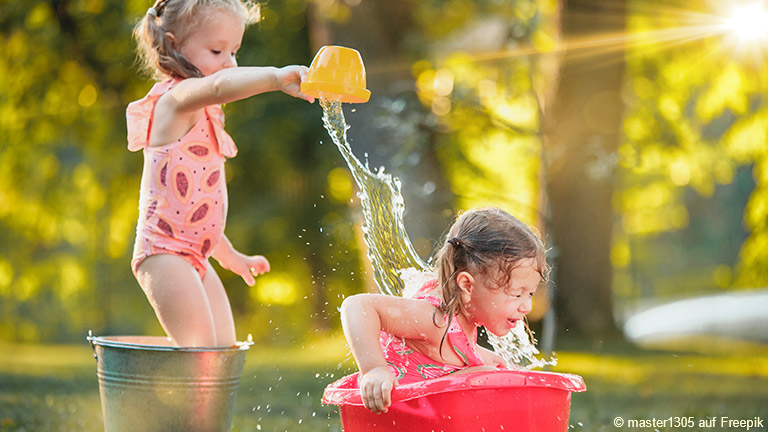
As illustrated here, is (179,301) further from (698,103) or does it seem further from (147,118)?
(698,103)

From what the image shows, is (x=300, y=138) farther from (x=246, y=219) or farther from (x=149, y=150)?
(x=149, y=150)

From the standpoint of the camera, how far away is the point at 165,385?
2.42 meters

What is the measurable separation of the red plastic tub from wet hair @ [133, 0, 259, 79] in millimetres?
1317

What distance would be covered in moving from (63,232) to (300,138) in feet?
15.4

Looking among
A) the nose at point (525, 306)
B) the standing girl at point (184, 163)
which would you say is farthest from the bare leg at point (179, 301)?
the nose at point (525, 306)

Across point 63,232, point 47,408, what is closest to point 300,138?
point 63,232

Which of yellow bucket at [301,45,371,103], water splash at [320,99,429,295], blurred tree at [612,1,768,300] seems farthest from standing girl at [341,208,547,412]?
blurred tree at [612,1,768,300]

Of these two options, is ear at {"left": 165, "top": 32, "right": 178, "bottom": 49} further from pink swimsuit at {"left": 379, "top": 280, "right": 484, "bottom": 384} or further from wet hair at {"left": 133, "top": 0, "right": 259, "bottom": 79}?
pink swimsuit at {"left": 379, "top": 280, "right": 484, "bottom": 384}

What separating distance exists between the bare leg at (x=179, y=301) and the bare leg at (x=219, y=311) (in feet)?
0.56

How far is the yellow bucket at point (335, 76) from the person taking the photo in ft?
7.37

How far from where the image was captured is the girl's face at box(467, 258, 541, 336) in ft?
7.02

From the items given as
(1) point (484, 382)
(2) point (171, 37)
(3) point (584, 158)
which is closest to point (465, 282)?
(1) point (484, 382)

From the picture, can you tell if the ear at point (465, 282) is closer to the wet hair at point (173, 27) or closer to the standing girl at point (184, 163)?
the standing girl at point (184, 163)

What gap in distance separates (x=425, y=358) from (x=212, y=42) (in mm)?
1186
